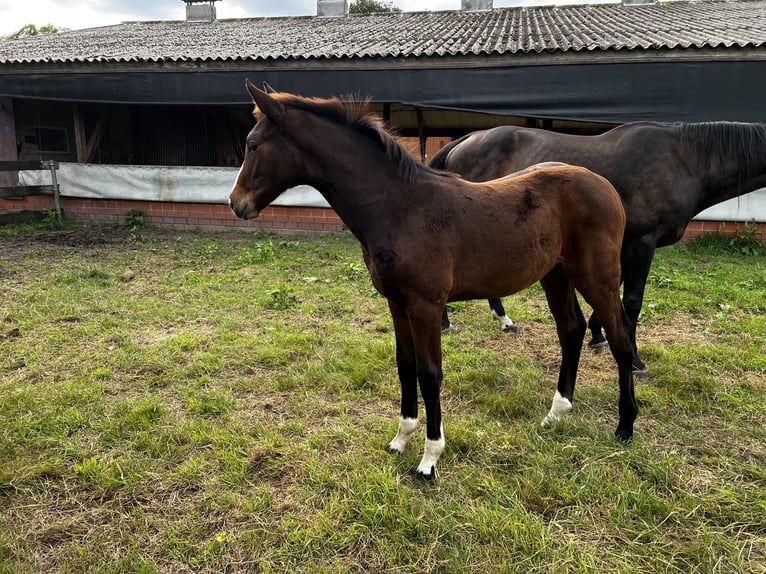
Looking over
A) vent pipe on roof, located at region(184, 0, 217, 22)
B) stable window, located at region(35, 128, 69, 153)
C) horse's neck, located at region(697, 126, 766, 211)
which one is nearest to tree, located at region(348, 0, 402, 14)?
Result: vent pipe on roof, located at region(184, 0, 217, 22)

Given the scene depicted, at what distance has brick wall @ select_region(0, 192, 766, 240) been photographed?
30.4ft

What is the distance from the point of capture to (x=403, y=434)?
2.48 meters

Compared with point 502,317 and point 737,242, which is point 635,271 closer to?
point 502,317

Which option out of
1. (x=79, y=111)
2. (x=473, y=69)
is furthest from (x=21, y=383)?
(x=79, y=111)

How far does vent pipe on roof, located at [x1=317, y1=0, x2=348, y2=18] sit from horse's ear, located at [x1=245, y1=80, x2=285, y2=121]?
15333mm

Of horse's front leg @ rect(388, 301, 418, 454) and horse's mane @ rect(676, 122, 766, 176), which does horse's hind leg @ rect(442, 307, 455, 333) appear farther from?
horse's mane @ rect(676, 122, 766, 176)

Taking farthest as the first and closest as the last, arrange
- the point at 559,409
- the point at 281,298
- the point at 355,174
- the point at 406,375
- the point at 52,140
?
1. the point at 52,140
2. the point at 281,298
3. the point at 559,409
4. the point at 406,375
5. the point at 355,174

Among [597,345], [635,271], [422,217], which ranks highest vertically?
[422,217]

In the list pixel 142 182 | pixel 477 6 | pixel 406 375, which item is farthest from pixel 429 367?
pixel 477 6

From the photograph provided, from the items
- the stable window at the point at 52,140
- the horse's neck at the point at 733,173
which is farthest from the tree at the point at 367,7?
the horse's neck at the point at 733,173

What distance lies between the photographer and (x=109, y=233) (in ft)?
29.5

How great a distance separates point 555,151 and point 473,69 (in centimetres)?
443

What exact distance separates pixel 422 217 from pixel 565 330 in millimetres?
1253

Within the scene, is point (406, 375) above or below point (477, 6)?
below
